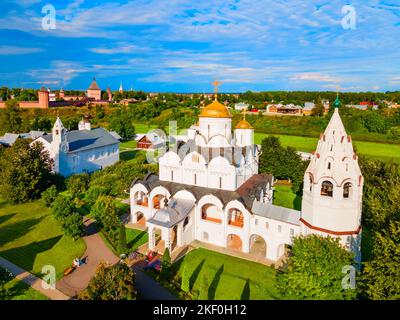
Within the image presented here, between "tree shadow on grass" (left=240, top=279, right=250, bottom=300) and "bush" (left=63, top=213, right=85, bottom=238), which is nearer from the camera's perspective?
"tree shadow on grass" (left=240, top=279, right=250, bottom=300)

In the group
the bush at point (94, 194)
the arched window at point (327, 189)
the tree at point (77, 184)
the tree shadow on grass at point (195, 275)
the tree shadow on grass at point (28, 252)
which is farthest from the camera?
the tree at point (77, 184)

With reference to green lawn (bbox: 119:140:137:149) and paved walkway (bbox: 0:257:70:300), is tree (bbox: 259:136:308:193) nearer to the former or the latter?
paved walkway (bbox: 0:257:70:300)

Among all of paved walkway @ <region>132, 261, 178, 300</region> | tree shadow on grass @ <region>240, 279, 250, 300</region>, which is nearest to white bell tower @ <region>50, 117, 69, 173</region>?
paved walkway @ <region>132, 261, 178, 300</region>

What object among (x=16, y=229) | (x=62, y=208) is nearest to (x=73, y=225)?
(x=62, y=208)

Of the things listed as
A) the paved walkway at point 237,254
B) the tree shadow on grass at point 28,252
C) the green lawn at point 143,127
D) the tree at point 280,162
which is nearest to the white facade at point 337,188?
the paved walkway at point 237,254

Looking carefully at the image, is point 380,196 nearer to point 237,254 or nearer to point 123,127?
point 237,254

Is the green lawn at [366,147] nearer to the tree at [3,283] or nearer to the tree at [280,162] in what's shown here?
the tree at [280,162]
